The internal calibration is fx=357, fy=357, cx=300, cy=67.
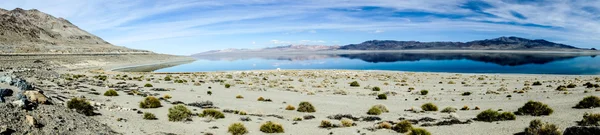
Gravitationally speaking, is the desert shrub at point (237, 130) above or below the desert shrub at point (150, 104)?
below

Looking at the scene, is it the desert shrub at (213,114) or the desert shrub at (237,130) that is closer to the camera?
the desert shrub at (237,130)

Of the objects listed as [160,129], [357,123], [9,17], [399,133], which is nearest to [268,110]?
[357,123]

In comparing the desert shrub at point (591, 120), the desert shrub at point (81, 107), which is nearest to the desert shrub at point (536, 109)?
the desert shrub at point (591, 120)

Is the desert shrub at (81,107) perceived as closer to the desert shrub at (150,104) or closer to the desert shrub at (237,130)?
the desert shrub at (150,104)

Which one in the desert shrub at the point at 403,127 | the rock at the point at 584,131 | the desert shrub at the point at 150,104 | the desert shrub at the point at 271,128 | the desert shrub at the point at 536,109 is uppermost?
the rock at the point at 584,131

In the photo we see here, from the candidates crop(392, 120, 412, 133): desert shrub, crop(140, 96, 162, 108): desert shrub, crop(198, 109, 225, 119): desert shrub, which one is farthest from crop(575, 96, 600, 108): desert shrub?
crop(140, 96, 162, 108): desert shrub

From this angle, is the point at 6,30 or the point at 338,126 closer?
the point at 338,126

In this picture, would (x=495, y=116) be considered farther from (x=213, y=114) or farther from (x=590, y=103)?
(x=213, y=114)

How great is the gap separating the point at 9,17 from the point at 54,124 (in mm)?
192206

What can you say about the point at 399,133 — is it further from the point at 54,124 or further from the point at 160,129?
the point at 54,124

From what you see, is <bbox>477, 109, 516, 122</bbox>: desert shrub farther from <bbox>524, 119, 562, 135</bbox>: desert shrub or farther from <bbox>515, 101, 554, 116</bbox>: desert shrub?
<bbox>524, 119, 562, 135</bbox>: desert shrub

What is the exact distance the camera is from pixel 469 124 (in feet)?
50.9

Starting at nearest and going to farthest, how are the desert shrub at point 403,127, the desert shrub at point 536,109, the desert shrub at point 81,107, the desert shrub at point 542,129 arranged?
the desert shrub at point 542,129, the desert shrub at point 403,127, the desert shrub at point 81,107, the desert shrub at point 536,109

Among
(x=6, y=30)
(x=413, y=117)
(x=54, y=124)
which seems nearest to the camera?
(x=54, y=124)
